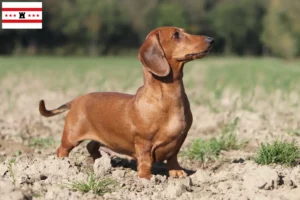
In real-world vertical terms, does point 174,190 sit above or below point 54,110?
below

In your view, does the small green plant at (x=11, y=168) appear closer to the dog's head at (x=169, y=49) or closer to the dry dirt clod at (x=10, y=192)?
the dry dirt clod at (x=10, y=192)

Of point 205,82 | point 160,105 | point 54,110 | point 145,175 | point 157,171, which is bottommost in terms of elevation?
point 205,82

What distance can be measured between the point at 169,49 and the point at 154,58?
0.67ft

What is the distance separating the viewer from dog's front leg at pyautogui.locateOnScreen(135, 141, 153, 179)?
5.66 meters

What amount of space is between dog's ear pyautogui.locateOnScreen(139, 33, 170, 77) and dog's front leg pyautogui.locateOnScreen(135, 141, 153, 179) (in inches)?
27.7

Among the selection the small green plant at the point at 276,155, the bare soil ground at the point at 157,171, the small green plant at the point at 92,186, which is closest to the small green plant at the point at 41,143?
the bare soil ground at the point at 157,171

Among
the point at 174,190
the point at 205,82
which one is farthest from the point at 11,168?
the point at 205,82

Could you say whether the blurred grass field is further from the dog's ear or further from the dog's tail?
the dog's ear

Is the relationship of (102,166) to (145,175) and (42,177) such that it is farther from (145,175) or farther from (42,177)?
(42,177)

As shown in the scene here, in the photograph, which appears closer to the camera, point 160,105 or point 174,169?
point 160,105

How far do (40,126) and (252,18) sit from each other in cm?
8711

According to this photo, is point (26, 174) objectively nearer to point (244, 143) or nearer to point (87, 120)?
point (87, 120)

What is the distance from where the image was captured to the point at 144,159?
5684 millimetres

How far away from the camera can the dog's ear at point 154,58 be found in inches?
217
